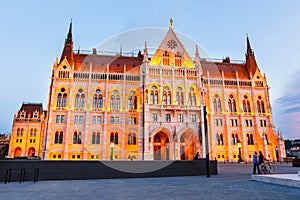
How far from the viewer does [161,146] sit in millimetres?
42750

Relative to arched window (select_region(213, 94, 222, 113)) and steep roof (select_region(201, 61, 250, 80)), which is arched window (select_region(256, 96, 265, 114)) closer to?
steep roof (select_region(201, 61, 250, 80))

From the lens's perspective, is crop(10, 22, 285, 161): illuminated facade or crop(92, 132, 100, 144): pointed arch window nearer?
crop(10, 22, 285, 161): illuminated facade

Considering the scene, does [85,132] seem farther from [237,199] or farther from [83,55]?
[237,199]

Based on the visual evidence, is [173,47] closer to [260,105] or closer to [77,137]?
[260,105]

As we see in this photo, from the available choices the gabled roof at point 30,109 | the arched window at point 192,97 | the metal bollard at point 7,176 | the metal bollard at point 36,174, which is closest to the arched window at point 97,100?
the arched window at point 192,97

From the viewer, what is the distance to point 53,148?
129ft

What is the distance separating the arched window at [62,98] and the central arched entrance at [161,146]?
19.5m

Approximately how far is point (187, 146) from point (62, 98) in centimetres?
2704

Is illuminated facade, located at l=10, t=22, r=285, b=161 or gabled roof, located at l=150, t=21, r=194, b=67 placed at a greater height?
gabled roof, located at l=150, t=21, r=194, b=67

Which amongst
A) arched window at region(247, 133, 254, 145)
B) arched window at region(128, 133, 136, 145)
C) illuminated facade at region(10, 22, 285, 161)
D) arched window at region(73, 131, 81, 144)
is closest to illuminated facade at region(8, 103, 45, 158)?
illuminated facade at region(10, 22, 285, 161)

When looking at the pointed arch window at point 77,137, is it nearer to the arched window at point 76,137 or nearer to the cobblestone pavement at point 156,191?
the arched window at point 76,137

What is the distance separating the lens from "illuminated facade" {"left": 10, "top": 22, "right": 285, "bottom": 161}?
40188mm

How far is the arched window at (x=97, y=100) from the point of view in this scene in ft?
143

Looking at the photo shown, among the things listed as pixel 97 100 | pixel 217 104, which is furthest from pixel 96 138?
pixel 217 104
